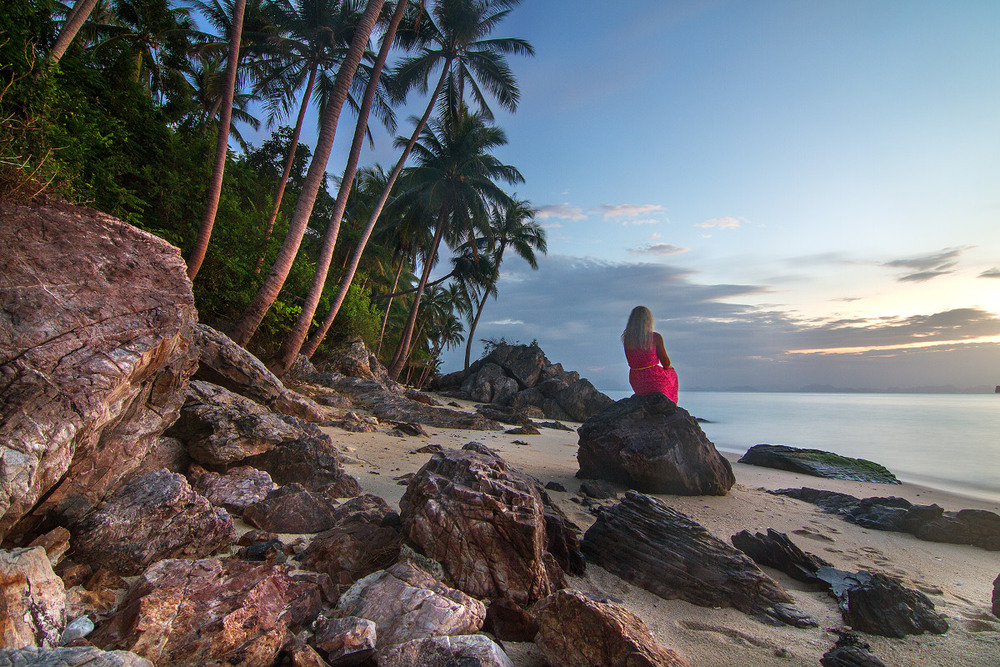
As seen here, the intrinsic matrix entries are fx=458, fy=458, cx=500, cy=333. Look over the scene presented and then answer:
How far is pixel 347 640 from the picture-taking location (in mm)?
1944

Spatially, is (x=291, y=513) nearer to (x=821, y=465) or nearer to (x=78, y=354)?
(x=78, y=354)

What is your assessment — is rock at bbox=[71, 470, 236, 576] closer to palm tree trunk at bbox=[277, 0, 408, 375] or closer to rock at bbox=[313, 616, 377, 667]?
rock at bbox=[313, 616, 377, 667]

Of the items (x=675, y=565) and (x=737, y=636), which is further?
(x=675, y=565)

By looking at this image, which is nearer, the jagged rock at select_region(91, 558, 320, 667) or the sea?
the jagged rock at select_region(91, 558, 320, 667)

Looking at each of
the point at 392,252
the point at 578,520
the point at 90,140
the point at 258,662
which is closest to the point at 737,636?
the point at 578,520

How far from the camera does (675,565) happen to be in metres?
3.17

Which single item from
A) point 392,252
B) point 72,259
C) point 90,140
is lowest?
point 72,259

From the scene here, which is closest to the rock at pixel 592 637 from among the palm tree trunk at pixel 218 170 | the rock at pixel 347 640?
the rock at pixel 347 640

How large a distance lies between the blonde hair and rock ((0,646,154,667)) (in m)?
6.35

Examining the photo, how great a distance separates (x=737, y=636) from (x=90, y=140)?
12361mm

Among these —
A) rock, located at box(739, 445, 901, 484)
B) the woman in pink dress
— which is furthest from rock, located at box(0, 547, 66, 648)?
rock, located at box(739, 445, 901, 484)

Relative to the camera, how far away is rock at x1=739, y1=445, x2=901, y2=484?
26.7 ft

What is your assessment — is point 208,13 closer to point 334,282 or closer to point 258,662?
point 334,282

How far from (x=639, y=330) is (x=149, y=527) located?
607 cm
